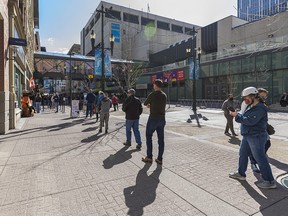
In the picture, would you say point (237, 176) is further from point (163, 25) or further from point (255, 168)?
point (163, 25)

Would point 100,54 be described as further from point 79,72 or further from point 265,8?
point 79,72

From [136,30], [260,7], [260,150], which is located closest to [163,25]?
[136,30]

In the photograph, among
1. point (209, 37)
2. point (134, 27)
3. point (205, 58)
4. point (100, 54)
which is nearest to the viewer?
point (100, 54)

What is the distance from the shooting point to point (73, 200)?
3.62 metres

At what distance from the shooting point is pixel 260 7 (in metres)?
6.71

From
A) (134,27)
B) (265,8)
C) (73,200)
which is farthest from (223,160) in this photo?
(134,27)

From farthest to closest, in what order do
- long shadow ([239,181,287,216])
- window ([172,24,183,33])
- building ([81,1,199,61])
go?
window ([172,24,183,33]) < building ([81,1,199,61]) < long shadow ([239,181,287,216])

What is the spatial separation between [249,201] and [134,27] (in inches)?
2921

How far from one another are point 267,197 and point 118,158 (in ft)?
11.1

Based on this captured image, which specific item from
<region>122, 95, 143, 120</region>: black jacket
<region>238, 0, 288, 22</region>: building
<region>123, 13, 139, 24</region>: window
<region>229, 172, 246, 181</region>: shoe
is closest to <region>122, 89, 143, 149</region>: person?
<region>122, 95, 143, 120</region>: black jacket

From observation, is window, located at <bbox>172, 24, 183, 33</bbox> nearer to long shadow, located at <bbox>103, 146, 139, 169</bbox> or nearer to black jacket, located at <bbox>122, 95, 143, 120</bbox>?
black jacket, located at <bbox>122, 95, 143, 120</bbox>

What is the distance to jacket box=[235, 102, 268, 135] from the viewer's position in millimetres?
3906

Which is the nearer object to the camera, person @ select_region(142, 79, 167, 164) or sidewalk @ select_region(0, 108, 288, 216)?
sidewalk @ select_region(0, 108, 288, 216)

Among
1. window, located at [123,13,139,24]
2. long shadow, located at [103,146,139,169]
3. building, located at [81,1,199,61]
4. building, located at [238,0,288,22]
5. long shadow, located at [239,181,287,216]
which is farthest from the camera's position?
window, located at [123,13,139,24]
